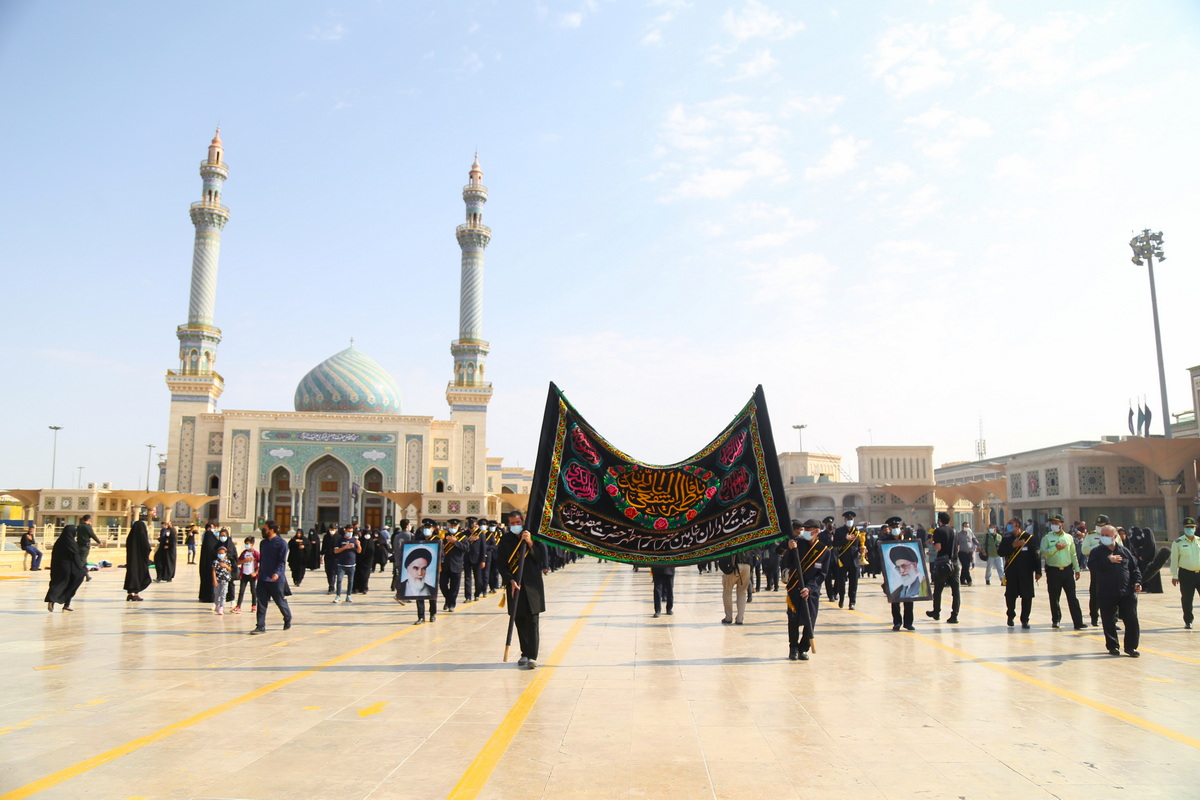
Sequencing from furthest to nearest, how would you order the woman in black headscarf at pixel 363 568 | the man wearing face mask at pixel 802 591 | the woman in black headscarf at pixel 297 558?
1. the woman in black headscarf at pixel 297 558
2. the woman in black headscarf at pixel 363 568
3. the man wearing face mask at pixel 802 591

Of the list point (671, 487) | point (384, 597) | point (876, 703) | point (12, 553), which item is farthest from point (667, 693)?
point (12, 553)

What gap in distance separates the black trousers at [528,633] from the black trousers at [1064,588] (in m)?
6.48

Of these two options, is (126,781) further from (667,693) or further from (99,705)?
(667,693)

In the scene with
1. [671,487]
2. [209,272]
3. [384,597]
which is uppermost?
[209,272]

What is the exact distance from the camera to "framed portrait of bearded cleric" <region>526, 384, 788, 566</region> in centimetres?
835

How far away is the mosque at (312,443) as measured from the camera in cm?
4909

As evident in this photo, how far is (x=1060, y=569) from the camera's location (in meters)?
10.5

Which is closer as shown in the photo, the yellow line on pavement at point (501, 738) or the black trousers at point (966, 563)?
the yellow line on pavement at point (501, 738)

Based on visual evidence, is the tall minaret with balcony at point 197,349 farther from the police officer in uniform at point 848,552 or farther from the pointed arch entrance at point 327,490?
the police officer in uniform at point 848,552

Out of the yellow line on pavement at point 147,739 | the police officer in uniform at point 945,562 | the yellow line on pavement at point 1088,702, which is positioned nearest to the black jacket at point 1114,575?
the yellow line on pavement at point 1088,702

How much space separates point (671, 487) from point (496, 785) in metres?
4.55

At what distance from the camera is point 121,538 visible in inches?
1481

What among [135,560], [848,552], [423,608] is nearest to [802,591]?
[423,608]

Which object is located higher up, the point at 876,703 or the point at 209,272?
the point at 209,272
